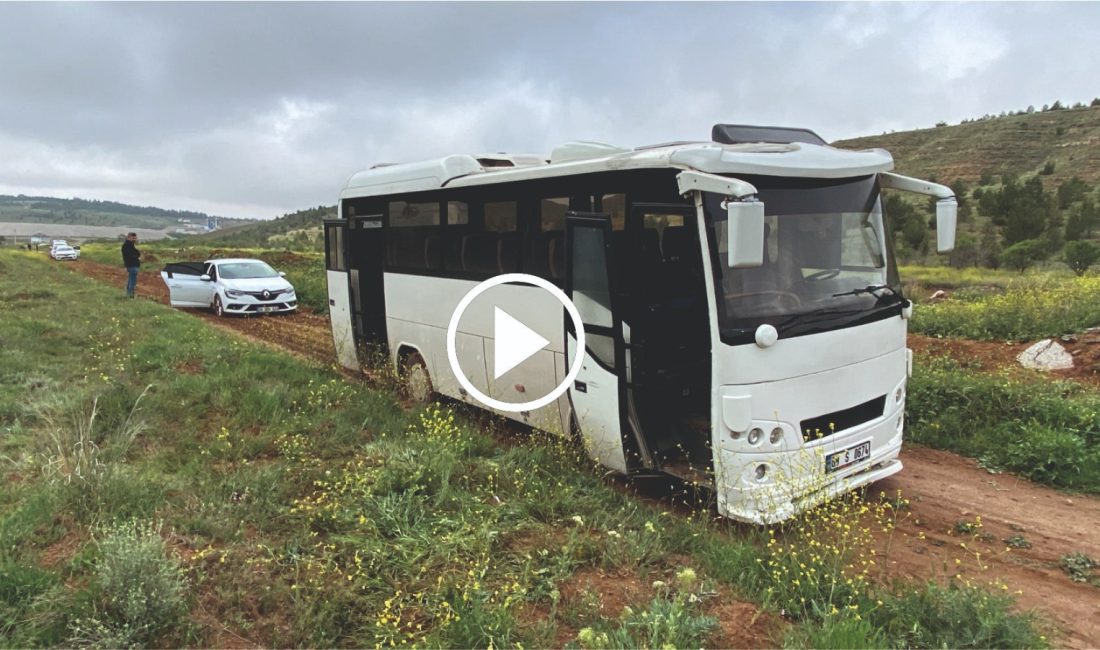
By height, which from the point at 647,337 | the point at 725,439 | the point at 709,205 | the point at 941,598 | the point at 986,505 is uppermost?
the point at 709,205

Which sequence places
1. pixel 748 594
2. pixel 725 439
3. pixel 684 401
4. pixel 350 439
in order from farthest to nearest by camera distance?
1. pixel 350 439
2. pixel 684 401
3. pixel 725 439
4. pixel 748 594

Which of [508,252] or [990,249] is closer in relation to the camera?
[508,252]

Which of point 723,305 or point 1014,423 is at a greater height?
point 723,305

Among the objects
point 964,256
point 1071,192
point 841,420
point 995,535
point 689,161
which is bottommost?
point 995,535

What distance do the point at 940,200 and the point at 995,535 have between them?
9.87 feet

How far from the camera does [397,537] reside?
15.4 ft

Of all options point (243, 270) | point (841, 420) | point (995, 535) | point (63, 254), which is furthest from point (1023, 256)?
point (63, 254)

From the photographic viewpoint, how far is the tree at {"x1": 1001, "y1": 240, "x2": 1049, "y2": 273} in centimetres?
2612

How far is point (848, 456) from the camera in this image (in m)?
5.52

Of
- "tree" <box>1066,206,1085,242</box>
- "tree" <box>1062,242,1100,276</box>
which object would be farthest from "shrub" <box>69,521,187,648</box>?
"tree" <box>1066,206,1085,242</box>

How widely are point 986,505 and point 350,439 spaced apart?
6201mm

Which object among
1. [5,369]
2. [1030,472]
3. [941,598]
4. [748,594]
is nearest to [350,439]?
[748,594]

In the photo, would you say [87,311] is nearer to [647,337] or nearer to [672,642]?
[647,337]

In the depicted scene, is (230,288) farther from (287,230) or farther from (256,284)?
(287,230)
